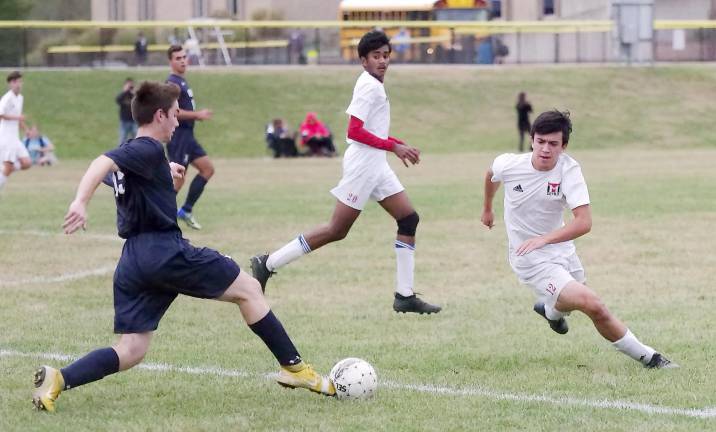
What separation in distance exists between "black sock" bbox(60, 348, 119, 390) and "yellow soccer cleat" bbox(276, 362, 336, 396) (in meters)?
0.82

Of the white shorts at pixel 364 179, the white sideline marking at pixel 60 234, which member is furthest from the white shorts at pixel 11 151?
the white shorts at pixel 364 179

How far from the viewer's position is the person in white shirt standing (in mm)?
17938

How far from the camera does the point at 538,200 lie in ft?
23.3

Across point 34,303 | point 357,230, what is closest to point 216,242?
point 357,230

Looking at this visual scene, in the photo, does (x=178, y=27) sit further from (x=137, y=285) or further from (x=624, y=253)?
(x=137, y=285)

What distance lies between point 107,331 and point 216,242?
5.01 metres

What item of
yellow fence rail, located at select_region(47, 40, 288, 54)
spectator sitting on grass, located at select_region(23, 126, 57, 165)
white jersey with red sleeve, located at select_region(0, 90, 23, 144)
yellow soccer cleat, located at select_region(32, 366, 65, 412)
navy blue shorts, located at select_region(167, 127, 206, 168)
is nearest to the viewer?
yellow soccer cleat, located at select_region(32, 366, 65, 412)

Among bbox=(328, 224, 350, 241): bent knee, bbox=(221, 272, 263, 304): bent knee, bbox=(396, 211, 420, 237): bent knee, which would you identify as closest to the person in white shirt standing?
bbox=(328, 224, 350, 241): bent knee

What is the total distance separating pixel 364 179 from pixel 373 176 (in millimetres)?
69

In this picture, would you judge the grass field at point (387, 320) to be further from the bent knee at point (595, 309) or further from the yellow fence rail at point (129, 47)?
the yellow fence rail at point (129, 47)

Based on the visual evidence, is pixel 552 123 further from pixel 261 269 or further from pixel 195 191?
pixel 195 191

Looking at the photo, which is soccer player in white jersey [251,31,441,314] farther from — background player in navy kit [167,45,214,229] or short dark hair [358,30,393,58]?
background player in navy kit [167,45,214,229]

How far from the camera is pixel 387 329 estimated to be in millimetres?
8289

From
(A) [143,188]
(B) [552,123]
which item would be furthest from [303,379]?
(B) [552,123]
